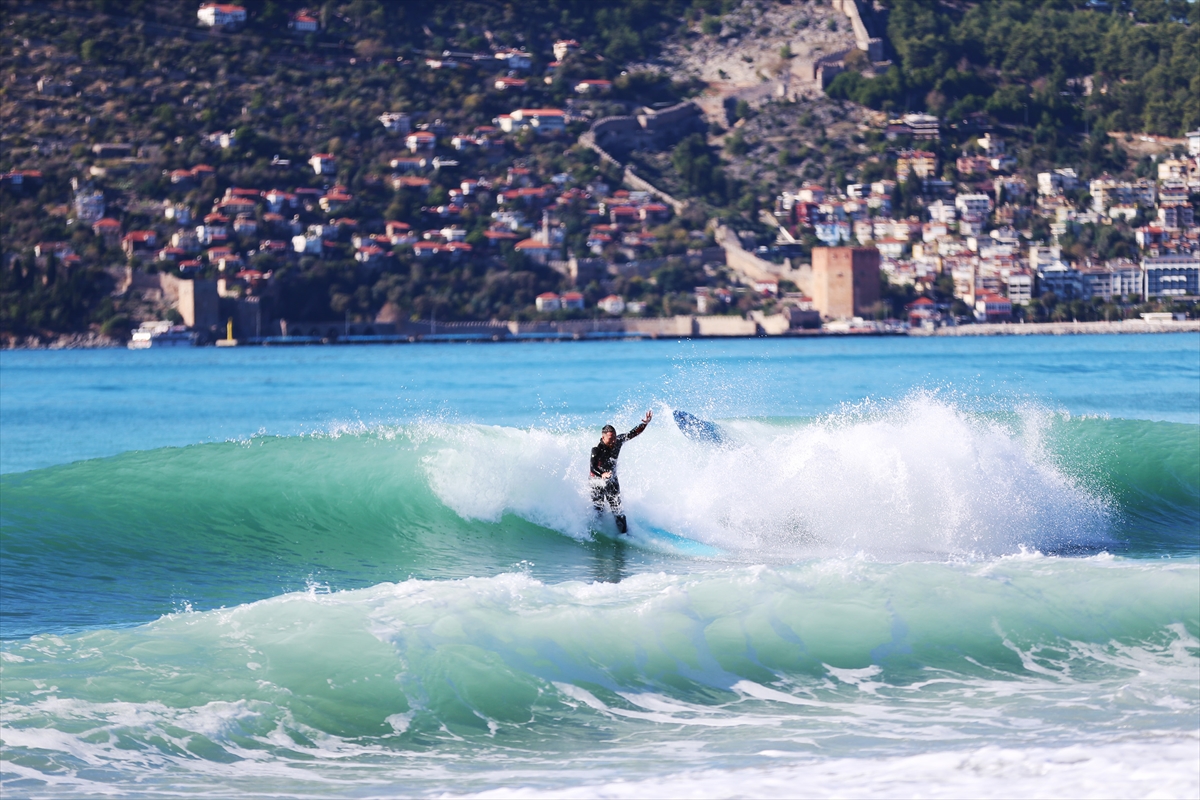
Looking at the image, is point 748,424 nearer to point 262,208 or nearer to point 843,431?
point 843,431

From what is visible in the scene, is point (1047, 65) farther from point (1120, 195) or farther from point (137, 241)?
point (137, 241)

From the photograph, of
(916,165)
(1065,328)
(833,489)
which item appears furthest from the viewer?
(916,165)

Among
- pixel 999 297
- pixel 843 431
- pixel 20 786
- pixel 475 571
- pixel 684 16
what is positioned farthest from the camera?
pixel 684 16

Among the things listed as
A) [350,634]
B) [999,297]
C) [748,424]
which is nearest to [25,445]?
[748,424]

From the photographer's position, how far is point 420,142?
12550 cm

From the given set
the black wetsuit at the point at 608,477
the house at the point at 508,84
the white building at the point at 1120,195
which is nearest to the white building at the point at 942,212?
the white building at the point at 1120,195

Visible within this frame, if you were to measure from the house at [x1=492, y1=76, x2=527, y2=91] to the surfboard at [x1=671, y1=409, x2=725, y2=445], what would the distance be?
125m

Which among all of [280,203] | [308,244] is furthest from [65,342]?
[280,203]

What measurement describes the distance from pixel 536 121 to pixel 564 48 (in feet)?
71.9

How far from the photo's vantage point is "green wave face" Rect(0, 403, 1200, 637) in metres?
11.9

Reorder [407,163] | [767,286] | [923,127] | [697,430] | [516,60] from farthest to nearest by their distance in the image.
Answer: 1. [516,60]
2. [923,127]
3. [407,163]
4. [767,286]
5. [697,430]

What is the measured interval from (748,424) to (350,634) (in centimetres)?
1237

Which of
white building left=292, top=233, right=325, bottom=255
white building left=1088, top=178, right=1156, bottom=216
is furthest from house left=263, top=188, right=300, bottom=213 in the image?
white building left=1088, top=178, right=1156, bottom=216

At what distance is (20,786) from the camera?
6289 mm
